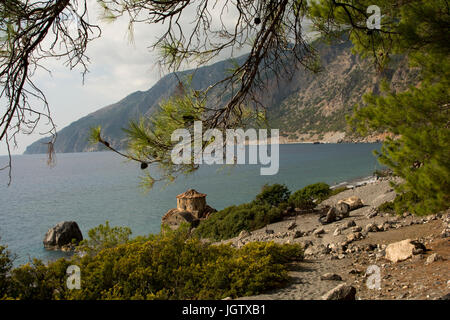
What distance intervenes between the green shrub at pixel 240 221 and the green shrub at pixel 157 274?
35.0 ft

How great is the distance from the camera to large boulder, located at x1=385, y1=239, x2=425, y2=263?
6125 millimetres

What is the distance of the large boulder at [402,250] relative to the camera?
6125mm

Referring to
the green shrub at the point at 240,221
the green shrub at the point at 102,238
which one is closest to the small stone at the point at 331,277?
the green shrub at the point at 102,238

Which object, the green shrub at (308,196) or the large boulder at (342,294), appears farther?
the green shrub at (308,196)

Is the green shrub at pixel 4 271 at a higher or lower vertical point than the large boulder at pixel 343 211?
higher

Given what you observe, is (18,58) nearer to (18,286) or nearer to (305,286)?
(18,286)

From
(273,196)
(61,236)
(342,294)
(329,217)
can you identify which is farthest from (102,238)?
(61,236)

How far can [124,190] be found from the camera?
51312 millimetres

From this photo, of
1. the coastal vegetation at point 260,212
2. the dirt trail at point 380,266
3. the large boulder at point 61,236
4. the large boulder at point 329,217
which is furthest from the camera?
the large boulder at point 61,236

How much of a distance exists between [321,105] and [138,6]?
107911mm

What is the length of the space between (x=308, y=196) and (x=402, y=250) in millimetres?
13386

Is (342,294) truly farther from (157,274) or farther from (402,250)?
(157,274)

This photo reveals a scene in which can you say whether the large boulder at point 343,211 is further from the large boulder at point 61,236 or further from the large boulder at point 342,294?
the large boulder at point 61,236
